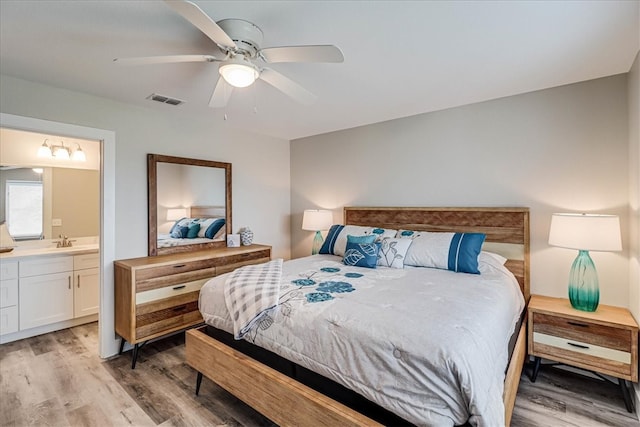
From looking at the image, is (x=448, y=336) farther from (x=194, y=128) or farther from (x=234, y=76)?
(x=194, y=128)

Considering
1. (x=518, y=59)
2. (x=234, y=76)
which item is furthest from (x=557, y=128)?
(x=234, y=76)

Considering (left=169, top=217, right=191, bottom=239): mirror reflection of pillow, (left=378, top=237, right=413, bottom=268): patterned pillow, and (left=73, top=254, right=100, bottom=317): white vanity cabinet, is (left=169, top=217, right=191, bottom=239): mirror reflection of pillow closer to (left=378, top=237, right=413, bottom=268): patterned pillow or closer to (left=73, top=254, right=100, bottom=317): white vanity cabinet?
Result: (left=73, top=254, right=100, bottom=317): white vanity cabinet

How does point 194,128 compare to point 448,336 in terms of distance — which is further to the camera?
point 194,128

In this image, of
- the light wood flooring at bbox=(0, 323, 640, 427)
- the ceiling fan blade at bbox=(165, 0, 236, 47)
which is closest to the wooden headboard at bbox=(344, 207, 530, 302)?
the light wood flooring at bbox=(0, 323, 640, 427)

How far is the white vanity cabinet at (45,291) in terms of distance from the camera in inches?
125

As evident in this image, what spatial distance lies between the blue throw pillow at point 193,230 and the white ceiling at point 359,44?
4.53ft

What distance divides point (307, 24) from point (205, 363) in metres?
2.27

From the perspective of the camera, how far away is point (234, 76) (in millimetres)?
1871

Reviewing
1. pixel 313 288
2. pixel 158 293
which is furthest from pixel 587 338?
pixel 158 293

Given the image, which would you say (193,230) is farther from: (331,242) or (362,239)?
(362,239)

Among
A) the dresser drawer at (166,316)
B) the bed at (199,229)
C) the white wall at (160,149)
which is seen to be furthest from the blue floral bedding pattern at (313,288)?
the white wall at (160,149)

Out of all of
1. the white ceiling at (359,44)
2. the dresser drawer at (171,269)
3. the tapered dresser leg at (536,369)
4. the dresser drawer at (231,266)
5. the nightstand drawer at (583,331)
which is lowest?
the tapered dresser leg at (536,369)

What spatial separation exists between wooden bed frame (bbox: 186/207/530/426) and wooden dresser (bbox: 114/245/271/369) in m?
0.69

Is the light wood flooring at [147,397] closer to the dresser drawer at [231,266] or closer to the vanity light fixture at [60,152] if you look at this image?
the dresser drawer at [231,266]
